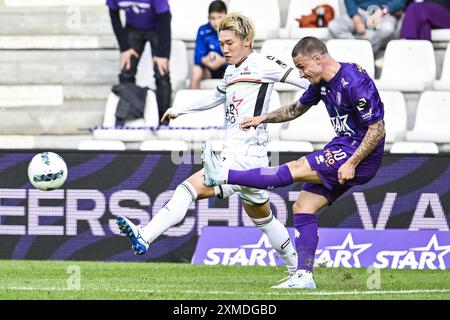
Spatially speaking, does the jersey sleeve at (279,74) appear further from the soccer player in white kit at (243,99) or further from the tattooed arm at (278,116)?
the tattooed arm at (278,116)

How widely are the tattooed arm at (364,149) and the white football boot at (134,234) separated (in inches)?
63.0

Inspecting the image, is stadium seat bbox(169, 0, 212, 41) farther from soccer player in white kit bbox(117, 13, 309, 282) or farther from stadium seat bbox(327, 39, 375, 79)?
soccer player in white kit bbox(117, 13, 309, 282)

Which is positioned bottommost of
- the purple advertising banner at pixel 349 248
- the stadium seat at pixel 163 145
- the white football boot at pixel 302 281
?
the purple advertising banner at pixel 349 248

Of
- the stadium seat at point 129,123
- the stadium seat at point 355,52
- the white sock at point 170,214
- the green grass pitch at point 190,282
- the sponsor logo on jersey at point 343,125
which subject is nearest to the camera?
the green grass pitch at point 190,282

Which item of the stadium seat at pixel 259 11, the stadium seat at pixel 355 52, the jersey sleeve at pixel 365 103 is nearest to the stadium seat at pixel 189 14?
the stadium seat at pixel 259 11

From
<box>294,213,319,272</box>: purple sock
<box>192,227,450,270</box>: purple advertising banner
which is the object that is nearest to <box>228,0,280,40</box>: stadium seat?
<box>192,227,450,270</box>: purple advertising banner

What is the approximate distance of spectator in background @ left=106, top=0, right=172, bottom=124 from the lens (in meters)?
14.0

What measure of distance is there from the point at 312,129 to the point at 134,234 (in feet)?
16.8

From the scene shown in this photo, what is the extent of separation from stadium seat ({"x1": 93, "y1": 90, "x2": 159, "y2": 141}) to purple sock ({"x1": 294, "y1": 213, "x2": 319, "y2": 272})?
496 centimetres

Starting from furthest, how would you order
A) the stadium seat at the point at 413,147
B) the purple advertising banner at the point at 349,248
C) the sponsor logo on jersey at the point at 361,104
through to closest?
the stadium seat at the point at 413,147
the purple advertising banner at the point at 349,248
the sponsor logo on jersey at the point at 361,104

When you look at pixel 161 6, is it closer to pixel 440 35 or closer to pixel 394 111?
pixel 394 111

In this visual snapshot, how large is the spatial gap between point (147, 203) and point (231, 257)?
3.43 ft

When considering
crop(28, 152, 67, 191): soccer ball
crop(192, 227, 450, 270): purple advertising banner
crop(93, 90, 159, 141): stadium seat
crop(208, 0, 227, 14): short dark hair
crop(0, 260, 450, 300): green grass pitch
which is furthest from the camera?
crop(208, 0, 227, 14): short dark hair

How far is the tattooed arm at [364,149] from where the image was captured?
8.77 metres
